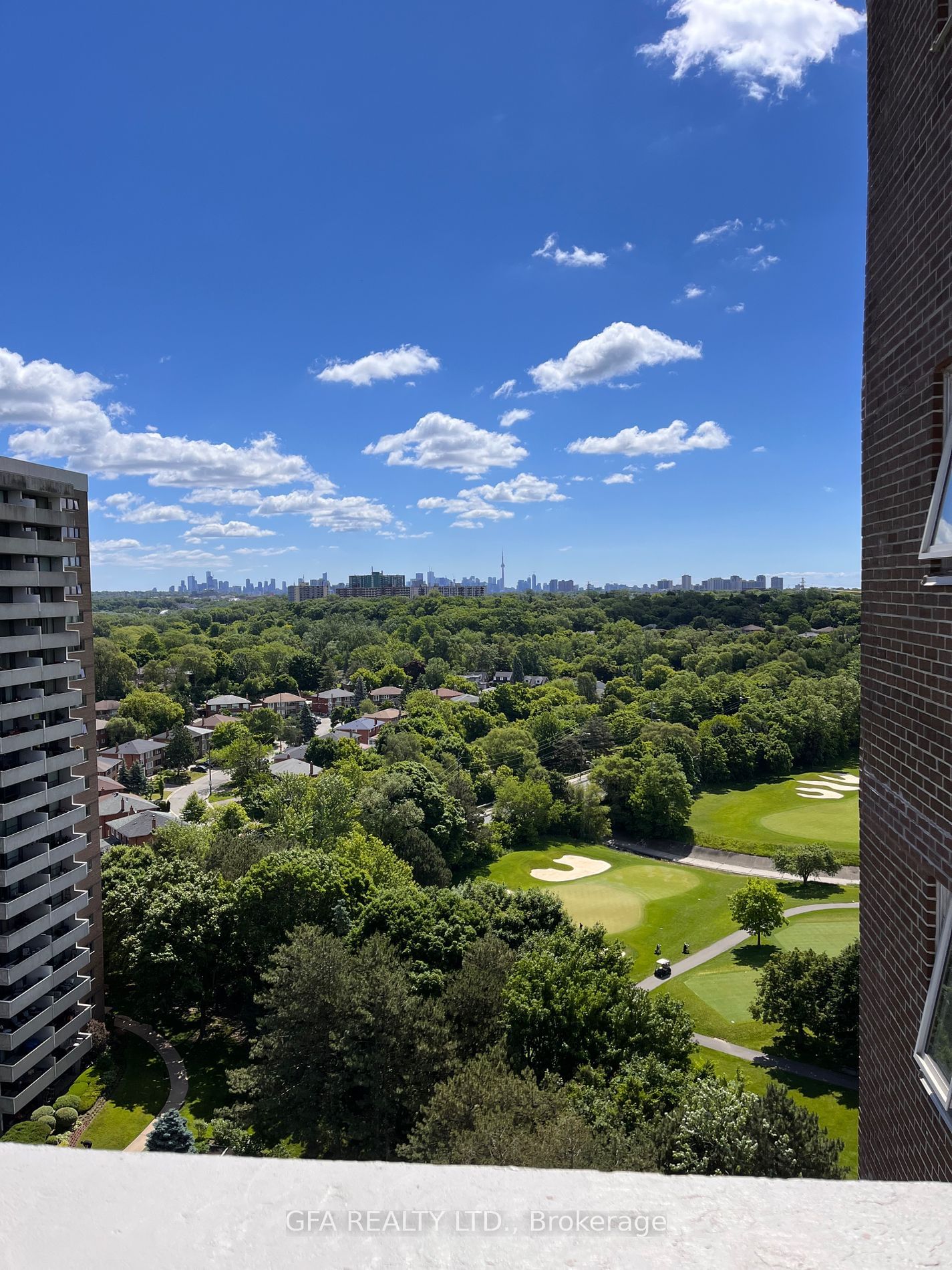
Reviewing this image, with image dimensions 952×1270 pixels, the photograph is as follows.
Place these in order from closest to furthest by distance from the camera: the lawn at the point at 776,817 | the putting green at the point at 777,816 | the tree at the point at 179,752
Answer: the lawn at the point at 776,817
the putting green at the point at 777,816
the tree at the point at 179,752

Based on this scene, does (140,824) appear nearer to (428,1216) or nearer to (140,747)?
(140,747)

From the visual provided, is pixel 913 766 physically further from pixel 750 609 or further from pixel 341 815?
pixel 750 609

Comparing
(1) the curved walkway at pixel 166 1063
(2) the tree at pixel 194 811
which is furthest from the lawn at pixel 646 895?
(2) the tree at pixel 194 811

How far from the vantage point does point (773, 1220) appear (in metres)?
1.60

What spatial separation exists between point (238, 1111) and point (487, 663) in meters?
86.2

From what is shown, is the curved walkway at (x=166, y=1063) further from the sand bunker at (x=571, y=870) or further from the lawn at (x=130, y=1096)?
the sand bunker at (x=571, y=870)

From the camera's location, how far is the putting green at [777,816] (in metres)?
43.1

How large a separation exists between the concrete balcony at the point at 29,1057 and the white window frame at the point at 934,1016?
20.4 meters

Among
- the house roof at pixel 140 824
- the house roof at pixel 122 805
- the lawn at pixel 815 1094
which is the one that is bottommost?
the lawn at pixel 815 1094

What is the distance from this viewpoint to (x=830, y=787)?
2136 inches

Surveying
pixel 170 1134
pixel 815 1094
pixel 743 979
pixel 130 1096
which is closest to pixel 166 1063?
pixel 130 1096

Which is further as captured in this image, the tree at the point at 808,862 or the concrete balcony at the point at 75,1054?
the tree at the point at 808,862

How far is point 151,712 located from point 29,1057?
170 feet

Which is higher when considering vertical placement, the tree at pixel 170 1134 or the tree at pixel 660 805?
the tree at pixel 170 1134
